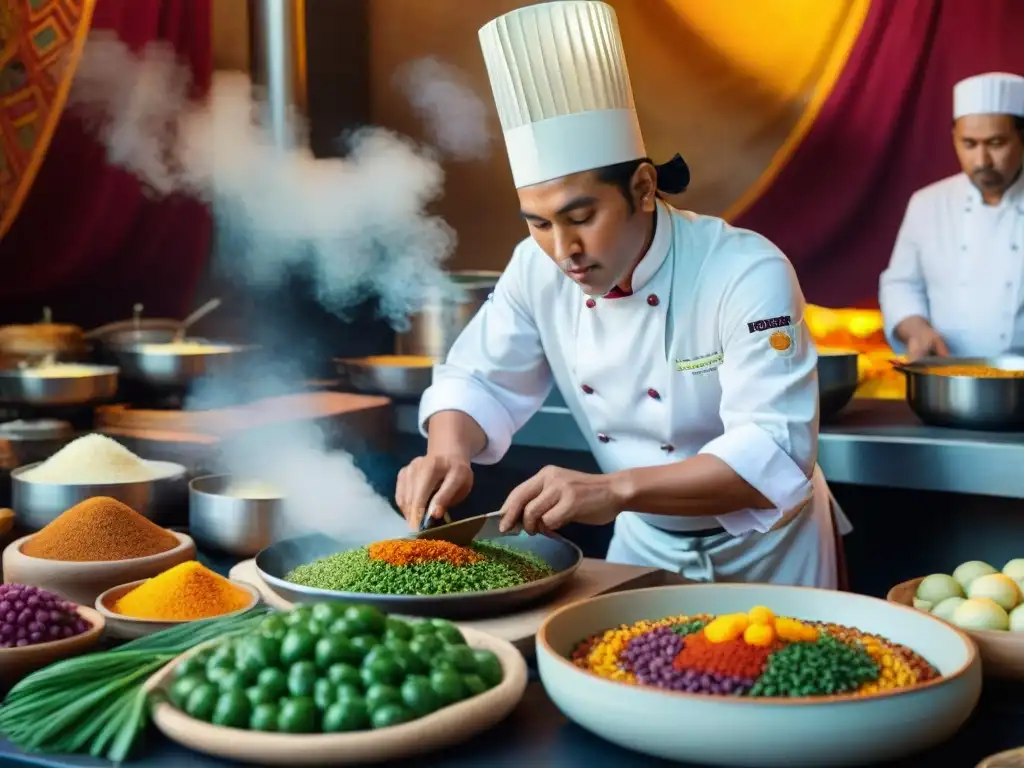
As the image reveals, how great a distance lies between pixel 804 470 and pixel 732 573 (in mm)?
392

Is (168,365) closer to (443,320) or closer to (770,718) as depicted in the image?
(443,320)

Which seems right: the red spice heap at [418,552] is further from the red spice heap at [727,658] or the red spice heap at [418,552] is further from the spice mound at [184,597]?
the red spice heap at [727,658]

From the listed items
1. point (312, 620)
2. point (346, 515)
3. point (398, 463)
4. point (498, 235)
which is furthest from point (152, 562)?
point (498, 235)

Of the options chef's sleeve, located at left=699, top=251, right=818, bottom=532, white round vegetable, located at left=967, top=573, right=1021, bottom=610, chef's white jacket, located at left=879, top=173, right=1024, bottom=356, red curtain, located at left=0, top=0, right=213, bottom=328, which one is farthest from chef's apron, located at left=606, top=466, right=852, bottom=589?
red curtain, located at left=0, top=0, right=213, bottom=328

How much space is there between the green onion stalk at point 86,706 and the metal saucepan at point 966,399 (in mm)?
2027

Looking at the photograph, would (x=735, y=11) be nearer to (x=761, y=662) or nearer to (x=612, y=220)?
(x=612, y=220)

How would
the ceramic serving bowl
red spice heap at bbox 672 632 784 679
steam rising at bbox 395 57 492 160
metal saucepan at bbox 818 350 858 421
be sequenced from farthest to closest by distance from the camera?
steam rising at bbox 395 57 492 160 < metal saucepan at bbox 818 350 858 421 < red spice heap at bbox 672 632 784 679 < the ceramic serving bowl

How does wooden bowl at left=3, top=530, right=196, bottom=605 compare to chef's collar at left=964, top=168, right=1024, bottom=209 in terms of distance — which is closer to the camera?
wooden bowl at left=3, top=530, right=196, bottom=605

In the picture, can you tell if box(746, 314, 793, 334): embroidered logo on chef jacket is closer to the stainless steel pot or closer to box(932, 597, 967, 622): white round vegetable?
box(932, 597, 967, 622): white round vegetable

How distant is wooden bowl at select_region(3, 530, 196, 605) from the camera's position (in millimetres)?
1830

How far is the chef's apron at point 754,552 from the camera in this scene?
232 cm

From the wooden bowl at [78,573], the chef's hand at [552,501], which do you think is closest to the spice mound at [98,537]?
the wooden bowl at [78,573]

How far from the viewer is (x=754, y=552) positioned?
7.65ft

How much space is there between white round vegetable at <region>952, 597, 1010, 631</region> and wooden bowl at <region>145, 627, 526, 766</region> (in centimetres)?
60
